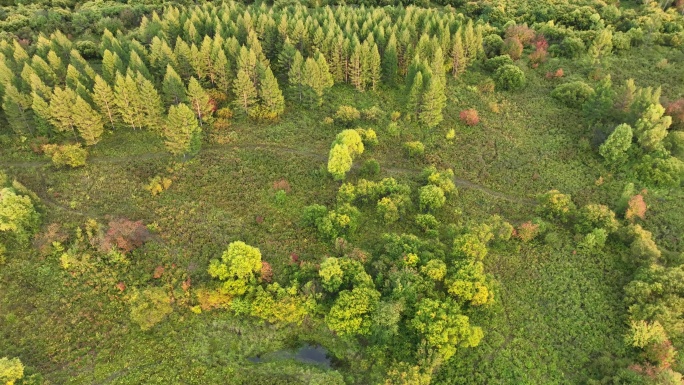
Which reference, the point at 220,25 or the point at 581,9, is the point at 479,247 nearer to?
the point at 220,25

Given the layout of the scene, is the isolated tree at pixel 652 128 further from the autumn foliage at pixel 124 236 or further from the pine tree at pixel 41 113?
the pine tree at pixel 41 113

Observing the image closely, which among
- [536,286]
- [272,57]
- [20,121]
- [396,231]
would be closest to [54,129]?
[20,121]

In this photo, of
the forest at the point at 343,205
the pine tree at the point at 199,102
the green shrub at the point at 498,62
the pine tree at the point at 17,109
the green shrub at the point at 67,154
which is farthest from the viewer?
the green shrub at the point at 498,62

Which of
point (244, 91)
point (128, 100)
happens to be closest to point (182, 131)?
point (128, 100)

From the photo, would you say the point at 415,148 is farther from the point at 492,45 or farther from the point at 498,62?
the point at 492,45

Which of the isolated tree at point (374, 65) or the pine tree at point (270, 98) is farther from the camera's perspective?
the isolated tree at point (374, 65)

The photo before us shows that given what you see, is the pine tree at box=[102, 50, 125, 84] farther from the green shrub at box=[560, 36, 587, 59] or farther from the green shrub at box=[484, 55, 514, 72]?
the green shrub at box=[560, 36, 587, 59]

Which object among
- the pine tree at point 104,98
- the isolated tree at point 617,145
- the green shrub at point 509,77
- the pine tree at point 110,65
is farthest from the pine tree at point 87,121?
the isolated tree at point 617,145
